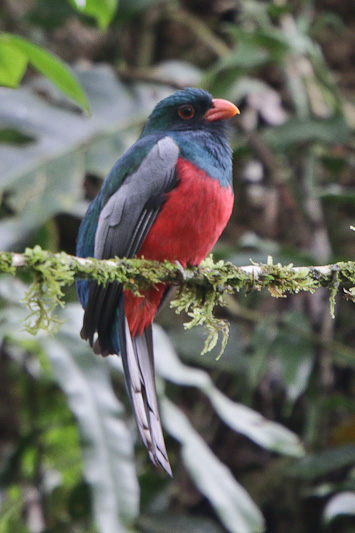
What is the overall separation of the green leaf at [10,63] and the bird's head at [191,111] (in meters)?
0.81

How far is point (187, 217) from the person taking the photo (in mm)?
2246

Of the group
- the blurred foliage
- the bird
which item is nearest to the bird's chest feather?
the bird

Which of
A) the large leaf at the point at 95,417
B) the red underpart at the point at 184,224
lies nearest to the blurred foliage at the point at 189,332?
the large leaf at the point at 95,417

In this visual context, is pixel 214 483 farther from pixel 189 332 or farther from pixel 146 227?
pixel 146 227

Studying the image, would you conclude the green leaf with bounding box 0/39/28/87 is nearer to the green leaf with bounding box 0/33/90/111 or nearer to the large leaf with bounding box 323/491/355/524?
the green leaf with bounding box 0/33/90/111

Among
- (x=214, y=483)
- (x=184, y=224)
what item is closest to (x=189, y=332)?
(x=214, y=483)

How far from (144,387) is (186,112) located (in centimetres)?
115

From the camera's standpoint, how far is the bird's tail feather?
75.9 inches

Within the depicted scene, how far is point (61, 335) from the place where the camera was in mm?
2826

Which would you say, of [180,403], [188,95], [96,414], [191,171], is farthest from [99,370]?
[180,403]

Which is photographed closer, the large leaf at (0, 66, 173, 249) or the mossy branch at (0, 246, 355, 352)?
the mossy branch at (0, 246, 355, 352)

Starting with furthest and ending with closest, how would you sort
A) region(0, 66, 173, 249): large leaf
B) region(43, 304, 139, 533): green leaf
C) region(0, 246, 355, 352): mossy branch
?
region(0, 66, 173, 249): large leaf < region(43, 304, 139, 533): green leaf < region(0, 246, 355, 352): mossy branch

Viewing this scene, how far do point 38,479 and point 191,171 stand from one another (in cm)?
182

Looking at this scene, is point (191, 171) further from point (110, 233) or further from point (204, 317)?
point (204, 317)
